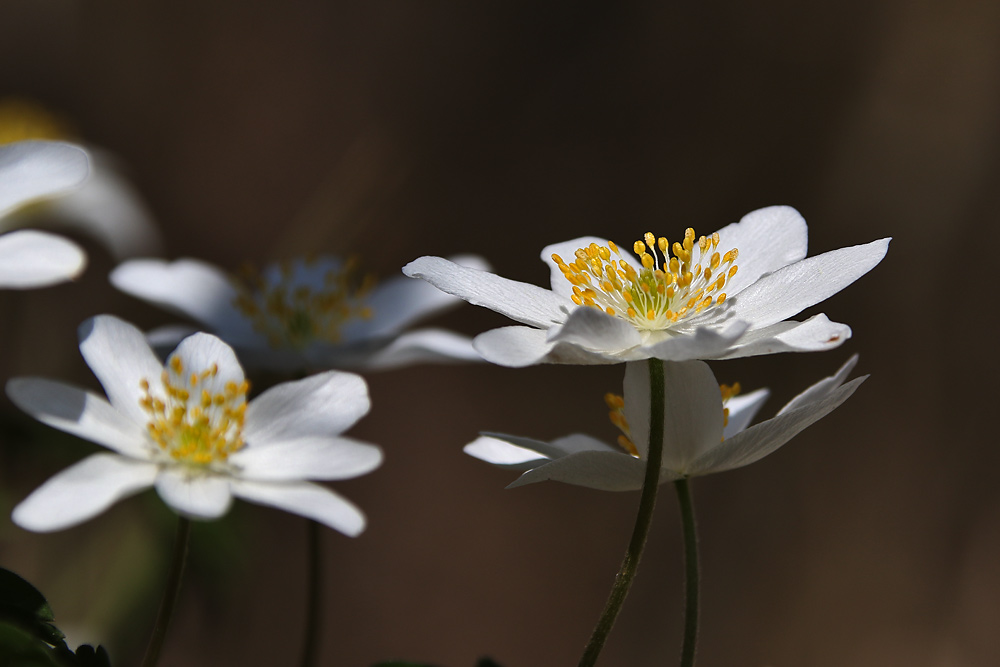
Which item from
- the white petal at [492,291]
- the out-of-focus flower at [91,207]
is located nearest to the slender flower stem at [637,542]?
the white petal at [492,291]

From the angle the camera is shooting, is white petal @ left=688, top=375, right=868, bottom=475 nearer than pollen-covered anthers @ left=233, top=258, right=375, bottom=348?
Yes

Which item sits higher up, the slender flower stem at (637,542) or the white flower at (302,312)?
Answer: the white flower at (302,312)

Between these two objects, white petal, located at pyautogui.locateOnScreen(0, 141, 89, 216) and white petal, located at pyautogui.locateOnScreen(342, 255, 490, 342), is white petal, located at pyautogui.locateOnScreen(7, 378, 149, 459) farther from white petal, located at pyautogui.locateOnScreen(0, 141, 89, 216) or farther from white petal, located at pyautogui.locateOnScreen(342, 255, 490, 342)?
white petal, located at pyautogui.locateOnScreen(342, 255, 490, 342)

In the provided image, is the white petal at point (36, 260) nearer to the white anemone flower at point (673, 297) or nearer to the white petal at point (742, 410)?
the white anemone flower at point (673, 297)

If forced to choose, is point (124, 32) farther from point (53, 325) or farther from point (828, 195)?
point (828, 195)

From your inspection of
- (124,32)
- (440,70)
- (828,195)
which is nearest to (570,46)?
(440,70)

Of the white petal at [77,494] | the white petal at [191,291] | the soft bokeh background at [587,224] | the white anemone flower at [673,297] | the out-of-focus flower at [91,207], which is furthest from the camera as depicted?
the soft bokeh background at [587,224]

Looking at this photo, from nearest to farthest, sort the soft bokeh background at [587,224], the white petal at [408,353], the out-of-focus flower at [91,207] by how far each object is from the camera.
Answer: the white petal at [408,353]
the out-of-focus flower at [91,207]
the soft bokeh background at [587,224]

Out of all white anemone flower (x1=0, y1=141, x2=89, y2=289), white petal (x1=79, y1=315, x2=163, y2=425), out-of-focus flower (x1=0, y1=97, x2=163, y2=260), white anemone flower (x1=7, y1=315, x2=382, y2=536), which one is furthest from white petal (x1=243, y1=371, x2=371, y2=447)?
out-of-focus flower (x1=0, y1=97, x2=163, y2=260)
